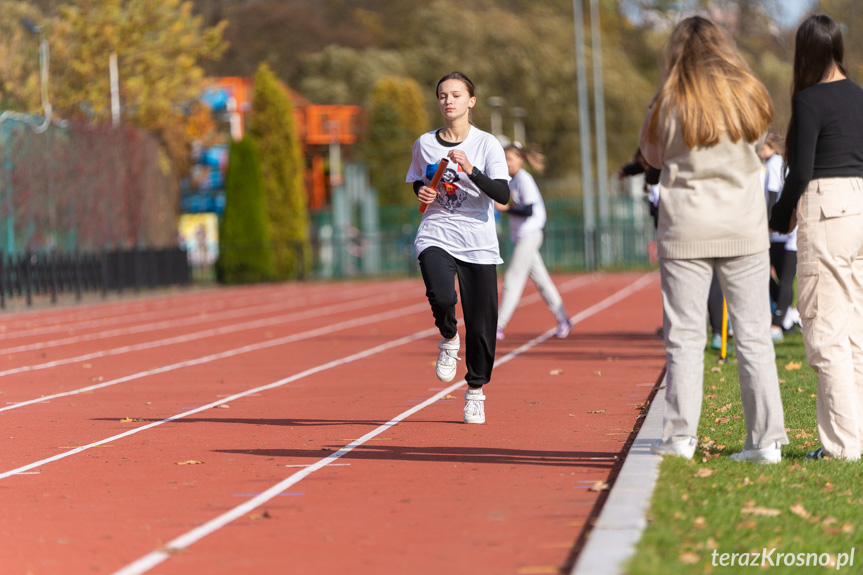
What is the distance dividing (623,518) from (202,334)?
1404 cm

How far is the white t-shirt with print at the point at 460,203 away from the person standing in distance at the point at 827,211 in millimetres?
2072

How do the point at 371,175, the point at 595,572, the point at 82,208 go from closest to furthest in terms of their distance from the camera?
the point at 595,572 → the point at 82,208 → the point at 371,175

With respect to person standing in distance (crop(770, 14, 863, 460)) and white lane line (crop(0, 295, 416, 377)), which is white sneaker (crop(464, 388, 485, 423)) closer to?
person standing in distance (crop(770, 14, 863, 460))

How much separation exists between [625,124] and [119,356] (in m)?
52.1

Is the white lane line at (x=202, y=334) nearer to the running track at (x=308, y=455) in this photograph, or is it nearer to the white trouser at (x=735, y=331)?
the running track at (x=308, y=455)

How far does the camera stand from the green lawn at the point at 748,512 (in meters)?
4.49

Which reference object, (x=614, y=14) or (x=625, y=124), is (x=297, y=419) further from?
(x=614, y=14)

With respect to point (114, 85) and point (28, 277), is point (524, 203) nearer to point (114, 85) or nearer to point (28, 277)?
point (28, 277)

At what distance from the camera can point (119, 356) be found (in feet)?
49.4

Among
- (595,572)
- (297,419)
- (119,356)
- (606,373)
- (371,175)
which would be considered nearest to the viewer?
(595,572)

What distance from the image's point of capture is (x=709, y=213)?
6035 mm

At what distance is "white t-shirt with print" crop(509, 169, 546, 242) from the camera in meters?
14.6

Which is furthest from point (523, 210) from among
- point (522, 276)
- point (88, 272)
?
point (88, 272)

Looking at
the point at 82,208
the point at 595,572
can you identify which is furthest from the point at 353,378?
the point at 82,208
